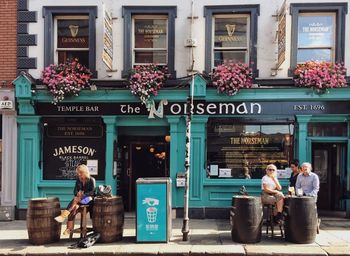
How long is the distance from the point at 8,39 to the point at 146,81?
4.21m

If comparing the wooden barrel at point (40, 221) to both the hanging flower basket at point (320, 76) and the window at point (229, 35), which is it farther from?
the hanging flower basket at point (320, 76)

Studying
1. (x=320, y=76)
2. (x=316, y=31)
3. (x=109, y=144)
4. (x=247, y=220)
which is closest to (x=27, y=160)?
(x=109, y=144)

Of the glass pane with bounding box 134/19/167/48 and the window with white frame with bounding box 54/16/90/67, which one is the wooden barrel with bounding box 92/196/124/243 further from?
the glass pane with bounding box 134/19/167/48

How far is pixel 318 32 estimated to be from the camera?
1154 centimetres

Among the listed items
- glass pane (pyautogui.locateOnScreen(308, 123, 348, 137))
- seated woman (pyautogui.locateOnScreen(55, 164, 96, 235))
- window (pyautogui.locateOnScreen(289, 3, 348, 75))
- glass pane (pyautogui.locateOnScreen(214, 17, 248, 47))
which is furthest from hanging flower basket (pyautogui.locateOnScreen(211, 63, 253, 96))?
seated woman (pyautogui.locateOnScreen(55, 164, 96, 235))

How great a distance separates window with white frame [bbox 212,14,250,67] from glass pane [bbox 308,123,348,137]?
2.62 m

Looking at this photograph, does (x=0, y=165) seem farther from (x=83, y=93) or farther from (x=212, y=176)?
(x=212, y=176)

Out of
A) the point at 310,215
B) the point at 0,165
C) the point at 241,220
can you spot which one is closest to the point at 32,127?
the point at 0,165

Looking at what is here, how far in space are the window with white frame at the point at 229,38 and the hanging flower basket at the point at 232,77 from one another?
52 centimetres

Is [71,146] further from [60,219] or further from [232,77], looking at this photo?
[232,77]

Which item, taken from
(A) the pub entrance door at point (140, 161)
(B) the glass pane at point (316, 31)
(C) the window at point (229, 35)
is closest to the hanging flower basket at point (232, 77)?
(C) the window at point (229, 35)

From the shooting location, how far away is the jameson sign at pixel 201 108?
442 inches

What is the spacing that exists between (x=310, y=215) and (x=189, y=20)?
6114 millimetres

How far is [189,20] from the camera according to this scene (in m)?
11.6
